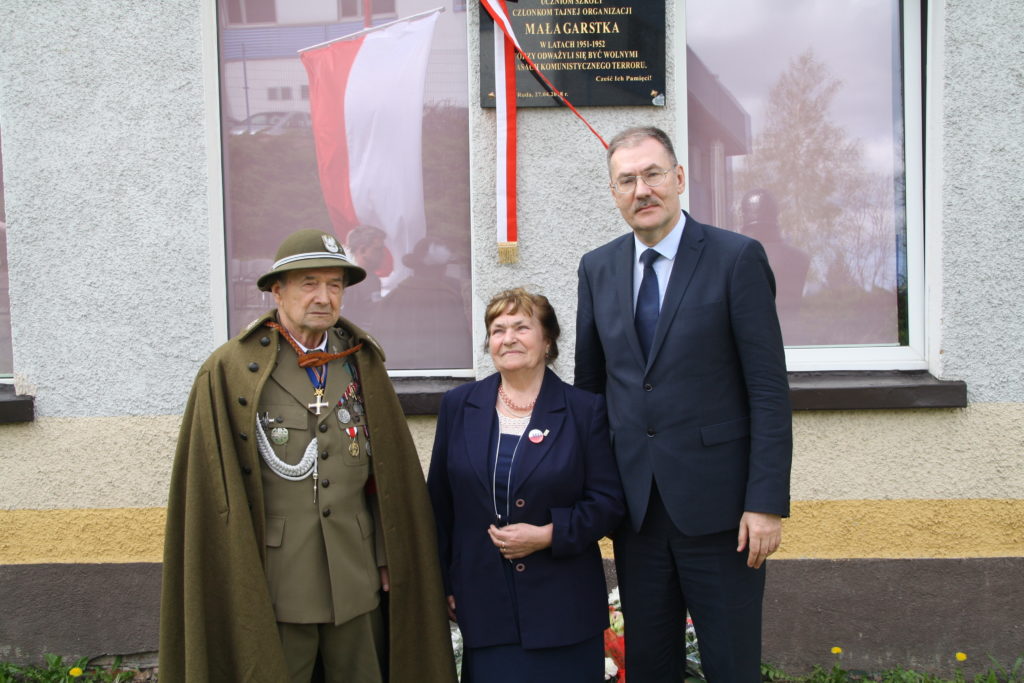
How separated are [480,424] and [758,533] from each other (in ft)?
2.82

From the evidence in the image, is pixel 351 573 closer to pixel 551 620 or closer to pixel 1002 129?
pixel 551 620

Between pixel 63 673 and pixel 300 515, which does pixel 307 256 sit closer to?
pixel 300 515

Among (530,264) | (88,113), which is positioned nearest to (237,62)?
(88,113)

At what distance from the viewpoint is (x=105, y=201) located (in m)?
3.83

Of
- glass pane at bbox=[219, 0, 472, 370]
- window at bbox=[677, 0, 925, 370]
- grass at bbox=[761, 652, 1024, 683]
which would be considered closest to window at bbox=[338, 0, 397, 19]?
glass pane at bbox=[219, 0, 472, 370]

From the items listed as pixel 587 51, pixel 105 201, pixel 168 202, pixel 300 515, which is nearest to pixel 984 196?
pixel 587 51

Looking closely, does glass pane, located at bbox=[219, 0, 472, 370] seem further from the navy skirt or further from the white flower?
the navy skirt

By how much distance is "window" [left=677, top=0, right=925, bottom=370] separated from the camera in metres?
3.96

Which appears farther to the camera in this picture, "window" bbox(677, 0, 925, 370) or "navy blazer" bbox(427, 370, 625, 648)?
"window" bbox(677, 0, 925, 370)

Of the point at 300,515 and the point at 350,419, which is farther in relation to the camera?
the point at 350,419

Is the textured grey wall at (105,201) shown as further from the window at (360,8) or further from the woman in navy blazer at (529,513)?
the woman in navy blazer at (529,513)

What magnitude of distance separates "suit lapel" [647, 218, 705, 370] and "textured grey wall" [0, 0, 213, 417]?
7.94 feet

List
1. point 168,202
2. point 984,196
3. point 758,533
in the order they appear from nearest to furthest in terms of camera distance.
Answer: point 758,533 < point 984,196 < point 168,202

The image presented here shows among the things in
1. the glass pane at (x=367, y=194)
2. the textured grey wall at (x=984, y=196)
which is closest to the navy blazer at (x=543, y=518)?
the glass pane at (x=367, y=194)
